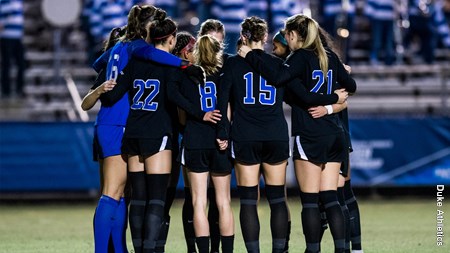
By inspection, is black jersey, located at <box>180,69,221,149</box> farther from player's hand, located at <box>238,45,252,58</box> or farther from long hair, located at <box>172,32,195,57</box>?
long hair, located at <box>172,32,195,57</box>

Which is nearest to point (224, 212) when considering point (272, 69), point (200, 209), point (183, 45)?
point (200, 209)

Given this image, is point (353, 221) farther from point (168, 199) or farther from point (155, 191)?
Result: point (155, 191)

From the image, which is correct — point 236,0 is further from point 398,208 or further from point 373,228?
point 373,228

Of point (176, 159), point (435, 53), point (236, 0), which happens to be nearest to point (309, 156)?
point (176, 159)

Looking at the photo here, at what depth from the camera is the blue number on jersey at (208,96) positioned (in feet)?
30.8

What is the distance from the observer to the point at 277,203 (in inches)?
365

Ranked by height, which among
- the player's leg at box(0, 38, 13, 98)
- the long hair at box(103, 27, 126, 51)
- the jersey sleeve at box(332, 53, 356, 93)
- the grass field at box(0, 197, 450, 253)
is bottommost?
the grass field at box(0, 197, 450, 253)

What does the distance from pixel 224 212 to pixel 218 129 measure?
74cm

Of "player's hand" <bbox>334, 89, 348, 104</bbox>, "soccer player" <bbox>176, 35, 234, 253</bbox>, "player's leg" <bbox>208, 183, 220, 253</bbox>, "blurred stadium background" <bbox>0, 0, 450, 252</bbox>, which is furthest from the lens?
"blurred stadium background" <bbox>0, 0, 450, 252</bbox>

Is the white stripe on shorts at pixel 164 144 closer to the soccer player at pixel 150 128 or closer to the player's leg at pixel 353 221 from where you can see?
the soccer player at pixel 150 128

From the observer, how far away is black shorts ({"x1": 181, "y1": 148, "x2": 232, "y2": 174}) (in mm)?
9297

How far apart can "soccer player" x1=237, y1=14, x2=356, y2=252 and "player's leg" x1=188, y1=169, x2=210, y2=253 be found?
2.79 feet

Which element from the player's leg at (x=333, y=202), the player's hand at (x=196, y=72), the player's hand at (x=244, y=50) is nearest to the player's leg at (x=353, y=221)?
the player's leg at (x=333, y=202)

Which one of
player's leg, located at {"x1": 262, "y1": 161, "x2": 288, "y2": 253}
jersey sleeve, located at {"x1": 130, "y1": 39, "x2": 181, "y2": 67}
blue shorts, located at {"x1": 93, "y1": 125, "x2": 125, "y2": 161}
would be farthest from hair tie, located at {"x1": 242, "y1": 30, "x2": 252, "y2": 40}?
blue shorts, located at {"x1": 93, "y1": 125, "x2": 125, "y2": 161}
